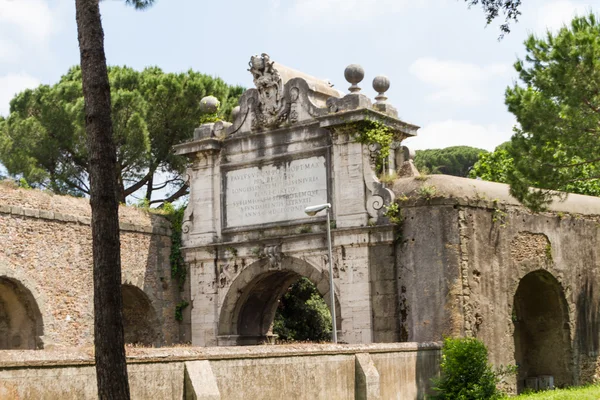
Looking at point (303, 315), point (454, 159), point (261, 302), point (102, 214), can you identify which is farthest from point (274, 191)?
point (454, 159)

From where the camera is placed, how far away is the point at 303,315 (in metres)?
29.2

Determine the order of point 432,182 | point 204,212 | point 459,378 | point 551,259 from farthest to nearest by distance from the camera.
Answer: point 204,212 → point 551,259 → point 432,182 → point 459,378

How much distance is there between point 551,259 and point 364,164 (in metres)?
4.84

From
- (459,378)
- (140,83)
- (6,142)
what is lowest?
(459,378)

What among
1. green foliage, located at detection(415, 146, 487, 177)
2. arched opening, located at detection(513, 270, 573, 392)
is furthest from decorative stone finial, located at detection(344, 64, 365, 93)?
green foliage, located at detection(415, 146, 487, 177)

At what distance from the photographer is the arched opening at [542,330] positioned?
70.4 ft

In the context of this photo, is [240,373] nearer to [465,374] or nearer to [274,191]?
[465,374]

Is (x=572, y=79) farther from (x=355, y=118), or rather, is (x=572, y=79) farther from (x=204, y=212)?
(x=204, y=212)

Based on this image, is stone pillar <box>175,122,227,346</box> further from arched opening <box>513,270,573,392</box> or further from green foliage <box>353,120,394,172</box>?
arched opening <box>513,270,573,392</box>

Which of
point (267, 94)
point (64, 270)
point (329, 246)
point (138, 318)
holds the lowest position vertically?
point (138, 318)

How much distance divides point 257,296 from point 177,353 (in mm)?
11363

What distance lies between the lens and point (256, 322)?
22.7 meters

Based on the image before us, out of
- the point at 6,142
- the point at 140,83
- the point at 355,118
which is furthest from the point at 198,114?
the point at 355,118

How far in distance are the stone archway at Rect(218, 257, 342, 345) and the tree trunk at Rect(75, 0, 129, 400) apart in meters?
11.7
